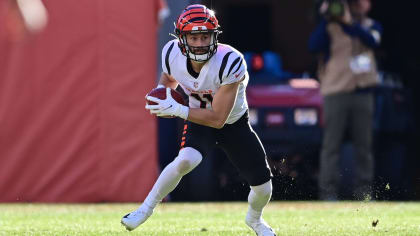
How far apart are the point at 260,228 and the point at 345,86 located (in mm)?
3293

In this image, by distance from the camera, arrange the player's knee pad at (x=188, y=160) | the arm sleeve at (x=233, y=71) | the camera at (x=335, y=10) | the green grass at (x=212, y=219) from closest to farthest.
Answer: the arm sleeve at (x=233, y=71), the player's knee pad at (x=188, y=160), the green grass at (x=212, y=219), the camera at (x=335, y=10)

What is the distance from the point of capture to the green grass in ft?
21.5

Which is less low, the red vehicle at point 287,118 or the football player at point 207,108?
the football player at point 207,108

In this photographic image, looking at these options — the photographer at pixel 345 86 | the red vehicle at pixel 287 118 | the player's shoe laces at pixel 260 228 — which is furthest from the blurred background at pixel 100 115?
the player's shoe laces at pixel 260 228

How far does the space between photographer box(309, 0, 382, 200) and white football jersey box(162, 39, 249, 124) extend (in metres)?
3.04

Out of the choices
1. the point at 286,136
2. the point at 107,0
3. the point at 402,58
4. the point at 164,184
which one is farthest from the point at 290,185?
the point at 402,58

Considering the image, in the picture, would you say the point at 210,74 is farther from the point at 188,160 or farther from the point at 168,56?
the point at 188,160

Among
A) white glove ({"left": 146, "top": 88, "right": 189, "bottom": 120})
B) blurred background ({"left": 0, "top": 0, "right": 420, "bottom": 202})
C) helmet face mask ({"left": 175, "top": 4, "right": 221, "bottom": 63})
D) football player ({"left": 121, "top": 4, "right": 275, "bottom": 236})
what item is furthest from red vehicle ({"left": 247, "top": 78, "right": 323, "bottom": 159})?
white glove ({"left": 146, "top": 88, "right": 189, "bottom": 120})

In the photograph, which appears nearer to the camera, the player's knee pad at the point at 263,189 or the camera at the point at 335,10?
the player's knee pad at the point at 263,189

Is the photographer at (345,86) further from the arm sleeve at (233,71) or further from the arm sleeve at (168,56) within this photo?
the arm sleeve at (233,71)

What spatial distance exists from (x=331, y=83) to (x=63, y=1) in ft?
8.26

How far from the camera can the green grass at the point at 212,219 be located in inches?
258

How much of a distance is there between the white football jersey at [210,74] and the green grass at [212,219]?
2.72ft

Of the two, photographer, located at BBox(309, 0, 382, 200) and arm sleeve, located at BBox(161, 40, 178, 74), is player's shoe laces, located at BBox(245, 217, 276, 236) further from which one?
photographer, located at BBox(309, 0, 382, 200)
